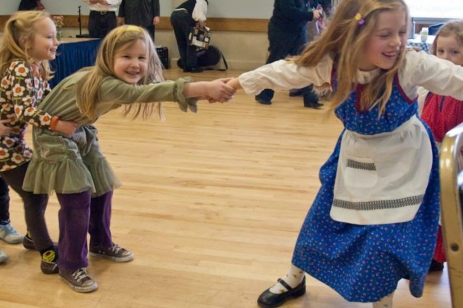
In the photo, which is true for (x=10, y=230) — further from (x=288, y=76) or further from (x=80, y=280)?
(x=288, y=76)

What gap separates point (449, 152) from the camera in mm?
882

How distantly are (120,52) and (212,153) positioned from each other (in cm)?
201

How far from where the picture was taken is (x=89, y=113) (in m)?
1.90

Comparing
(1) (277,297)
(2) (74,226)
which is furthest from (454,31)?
(2) (74,226)

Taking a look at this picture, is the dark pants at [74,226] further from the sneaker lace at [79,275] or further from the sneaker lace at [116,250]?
the sneaker lace at [116,250]

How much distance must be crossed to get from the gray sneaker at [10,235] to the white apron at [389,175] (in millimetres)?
1573

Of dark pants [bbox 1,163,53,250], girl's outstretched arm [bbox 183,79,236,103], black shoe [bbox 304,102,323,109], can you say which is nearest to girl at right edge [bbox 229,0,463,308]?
girl's outstretched arm [bbox 183,79,236,103]

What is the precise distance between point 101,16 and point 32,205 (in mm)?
4869

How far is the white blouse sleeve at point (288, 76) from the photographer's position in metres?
1.66

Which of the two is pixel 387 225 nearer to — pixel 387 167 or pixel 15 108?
pixel 387 167

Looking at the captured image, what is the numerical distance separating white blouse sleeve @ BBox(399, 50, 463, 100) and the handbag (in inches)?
242

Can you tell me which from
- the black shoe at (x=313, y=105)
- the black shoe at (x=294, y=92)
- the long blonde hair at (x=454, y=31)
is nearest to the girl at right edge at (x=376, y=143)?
the long blonde hair at (x=454, y=31)

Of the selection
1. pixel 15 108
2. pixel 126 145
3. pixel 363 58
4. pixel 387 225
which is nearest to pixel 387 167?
pixel 387 225

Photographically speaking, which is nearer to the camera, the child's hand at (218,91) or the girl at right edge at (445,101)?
the child's hand at (218,91)
